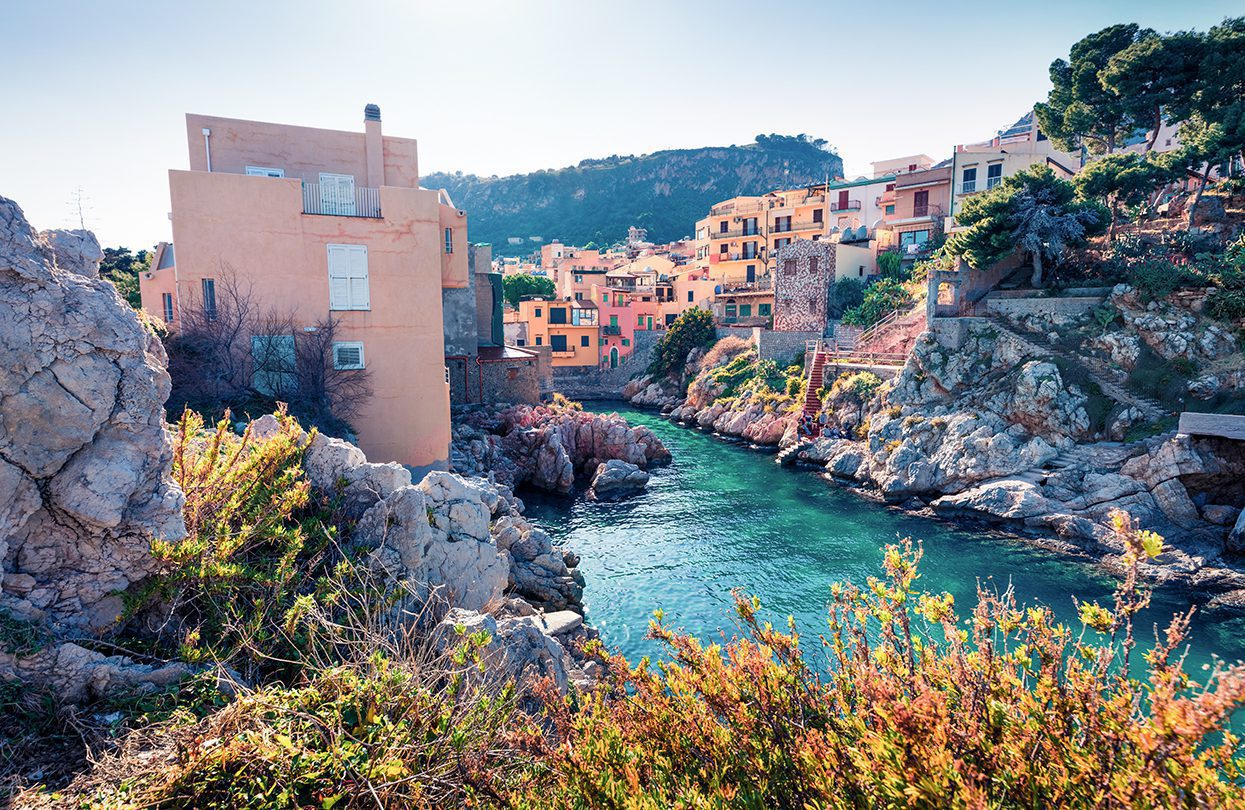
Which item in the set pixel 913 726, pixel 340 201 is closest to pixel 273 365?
pixel 340 201

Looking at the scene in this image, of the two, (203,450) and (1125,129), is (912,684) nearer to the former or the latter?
(203,450)

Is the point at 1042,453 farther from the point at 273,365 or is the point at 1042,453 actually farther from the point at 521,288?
the point at 521,288

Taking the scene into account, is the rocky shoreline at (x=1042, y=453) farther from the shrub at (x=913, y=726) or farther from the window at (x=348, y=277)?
the window at (x=348, y=277)

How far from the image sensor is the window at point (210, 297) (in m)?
17.3

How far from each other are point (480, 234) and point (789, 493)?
113236 millimetres

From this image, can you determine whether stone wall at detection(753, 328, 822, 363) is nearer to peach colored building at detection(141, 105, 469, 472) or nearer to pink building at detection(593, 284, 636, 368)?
→ pink building at detection(593, 284, 636, 368)

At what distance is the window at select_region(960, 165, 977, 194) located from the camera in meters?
39.7

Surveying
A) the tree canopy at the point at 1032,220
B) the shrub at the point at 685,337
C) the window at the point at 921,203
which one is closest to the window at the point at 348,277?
the tree canopy at the point at 1032,220

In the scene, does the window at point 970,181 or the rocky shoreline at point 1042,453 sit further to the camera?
the window at point 970,181

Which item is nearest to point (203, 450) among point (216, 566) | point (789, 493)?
point (216, 566)

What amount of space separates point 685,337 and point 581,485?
23.5m

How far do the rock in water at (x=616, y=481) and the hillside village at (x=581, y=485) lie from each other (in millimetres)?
201

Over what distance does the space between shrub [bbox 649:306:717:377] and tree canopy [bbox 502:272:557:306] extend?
14.3m

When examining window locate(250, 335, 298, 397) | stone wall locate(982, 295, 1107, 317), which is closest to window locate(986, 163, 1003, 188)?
stone wall locate(982, 295, 1107, 317)
